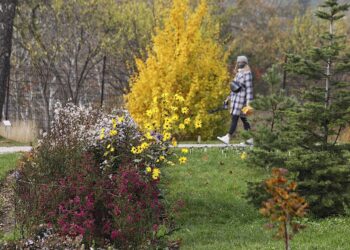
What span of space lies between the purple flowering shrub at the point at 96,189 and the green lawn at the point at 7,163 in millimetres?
2157

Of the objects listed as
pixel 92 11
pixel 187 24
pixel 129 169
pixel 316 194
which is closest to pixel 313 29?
pixel 92 11

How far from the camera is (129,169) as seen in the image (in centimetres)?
698

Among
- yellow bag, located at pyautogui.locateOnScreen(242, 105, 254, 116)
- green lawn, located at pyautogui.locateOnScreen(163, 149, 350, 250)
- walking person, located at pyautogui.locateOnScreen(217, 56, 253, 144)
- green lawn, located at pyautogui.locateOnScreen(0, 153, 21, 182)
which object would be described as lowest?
green lawn, located at pyautogui.locateOnScreen(163, 149, 350, 250)

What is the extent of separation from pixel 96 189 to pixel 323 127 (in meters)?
3.60

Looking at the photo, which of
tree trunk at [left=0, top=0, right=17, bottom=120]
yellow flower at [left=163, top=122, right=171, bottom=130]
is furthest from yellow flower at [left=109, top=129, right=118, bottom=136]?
tree trunk at [left=0, top=0, right=17, bottom=120]

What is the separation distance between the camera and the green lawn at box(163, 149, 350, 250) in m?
7.05

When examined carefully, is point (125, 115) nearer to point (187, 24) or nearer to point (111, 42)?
point (187, 24)

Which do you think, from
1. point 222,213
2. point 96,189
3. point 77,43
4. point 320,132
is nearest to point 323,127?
point 320,132

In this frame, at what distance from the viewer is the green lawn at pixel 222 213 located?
23.1ft

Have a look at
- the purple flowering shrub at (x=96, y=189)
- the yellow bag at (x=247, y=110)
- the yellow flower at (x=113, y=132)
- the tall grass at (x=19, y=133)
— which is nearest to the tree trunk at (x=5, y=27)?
the tall grass at (x=19, y=133)

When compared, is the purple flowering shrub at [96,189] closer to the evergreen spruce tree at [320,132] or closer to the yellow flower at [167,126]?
the yellow flower at [167,126]

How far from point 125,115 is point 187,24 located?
782cm

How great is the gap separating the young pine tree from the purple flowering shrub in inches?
76.9

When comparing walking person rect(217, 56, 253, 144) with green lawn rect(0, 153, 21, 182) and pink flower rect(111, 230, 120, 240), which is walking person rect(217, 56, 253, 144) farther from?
pink flower rect(111, 230, 120, 240)
